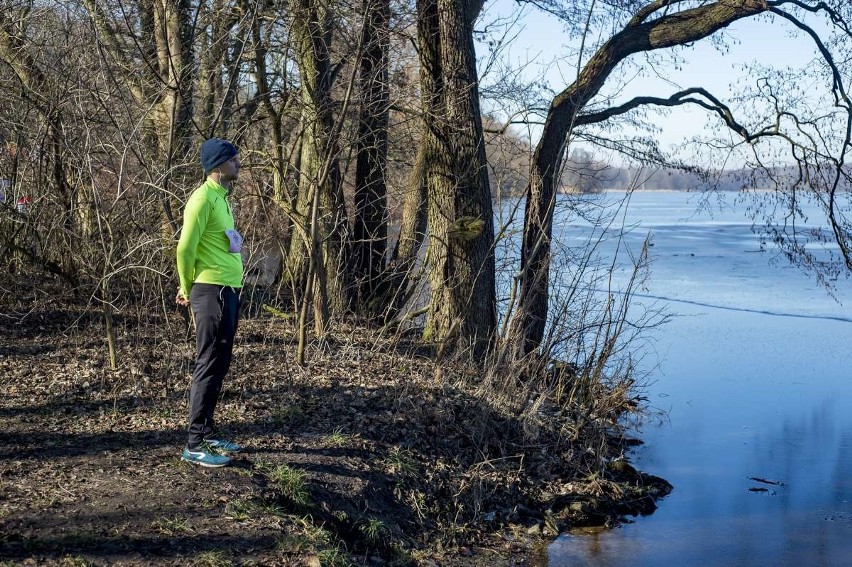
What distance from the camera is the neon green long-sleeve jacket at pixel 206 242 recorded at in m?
6.36

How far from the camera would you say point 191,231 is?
6355 mm

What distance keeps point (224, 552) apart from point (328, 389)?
3.55 m

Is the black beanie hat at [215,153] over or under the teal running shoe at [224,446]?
over

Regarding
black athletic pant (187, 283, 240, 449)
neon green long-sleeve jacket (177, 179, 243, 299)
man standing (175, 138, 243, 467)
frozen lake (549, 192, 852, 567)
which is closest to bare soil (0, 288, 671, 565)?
black athletic pant (187, 283, 240, 449)

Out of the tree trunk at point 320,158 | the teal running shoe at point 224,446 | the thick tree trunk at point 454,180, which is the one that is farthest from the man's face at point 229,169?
the thick tree trunk at point 454,180

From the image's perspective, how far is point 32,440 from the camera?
710cm

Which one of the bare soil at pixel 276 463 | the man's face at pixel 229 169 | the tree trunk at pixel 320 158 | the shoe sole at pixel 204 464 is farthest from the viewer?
the tree trunk at pixel 320 158

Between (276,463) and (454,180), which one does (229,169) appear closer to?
(276,463)

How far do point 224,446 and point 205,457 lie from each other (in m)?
0.32

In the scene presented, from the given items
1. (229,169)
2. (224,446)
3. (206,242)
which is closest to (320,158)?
(229,169)

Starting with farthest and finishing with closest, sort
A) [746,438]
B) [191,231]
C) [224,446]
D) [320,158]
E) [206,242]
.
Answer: [746,438] → [320,158] → [224,446] → [206,242] → [191,231]

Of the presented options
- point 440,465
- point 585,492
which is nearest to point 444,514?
point 440,465

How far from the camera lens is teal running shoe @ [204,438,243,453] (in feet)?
22.4

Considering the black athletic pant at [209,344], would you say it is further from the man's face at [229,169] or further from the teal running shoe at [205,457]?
the man's face at [229,169]
